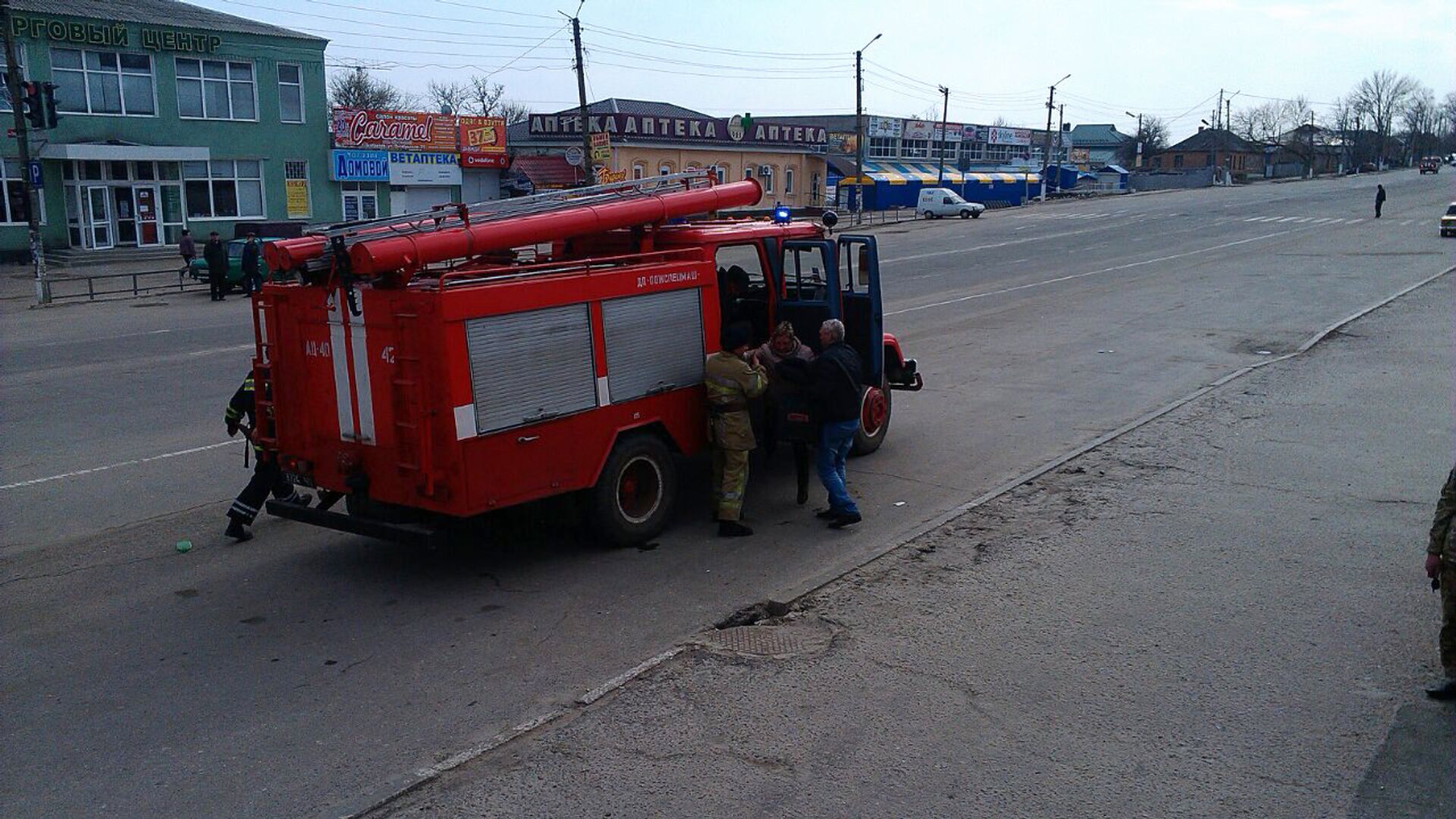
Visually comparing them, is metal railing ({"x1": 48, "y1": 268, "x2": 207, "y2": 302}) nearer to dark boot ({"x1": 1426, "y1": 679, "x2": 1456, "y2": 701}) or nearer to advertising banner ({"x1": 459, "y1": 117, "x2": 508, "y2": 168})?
advertising banner ({"x1": 459, "y1": 117, "x2": 508, "y2": 168})

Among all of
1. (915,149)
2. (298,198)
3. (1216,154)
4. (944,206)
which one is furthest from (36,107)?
(1216,154)

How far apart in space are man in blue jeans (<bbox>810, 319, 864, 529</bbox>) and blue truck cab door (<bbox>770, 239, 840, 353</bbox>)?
3.24 feet

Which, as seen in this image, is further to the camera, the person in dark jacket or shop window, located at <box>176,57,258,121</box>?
shop window, located at <box>176,57,258,121</box>

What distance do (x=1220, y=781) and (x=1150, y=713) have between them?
2.13 ft

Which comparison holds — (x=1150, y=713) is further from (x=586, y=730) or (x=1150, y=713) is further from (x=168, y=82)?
(x=168, y=82)

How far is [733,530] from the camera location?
28.5ft

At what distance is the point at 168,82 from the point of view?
131 feet

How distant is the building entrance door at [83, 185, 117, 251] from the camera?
3853cm

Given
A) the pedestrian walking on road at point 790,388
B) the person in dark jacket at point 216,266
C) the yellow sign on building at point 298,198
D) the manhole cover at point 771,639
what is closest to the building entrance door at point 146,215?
the yellow sign on building at point 298,198

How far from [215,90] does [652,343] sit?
39.0 metres

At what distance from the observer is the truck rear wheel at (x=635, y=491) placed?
8.12m

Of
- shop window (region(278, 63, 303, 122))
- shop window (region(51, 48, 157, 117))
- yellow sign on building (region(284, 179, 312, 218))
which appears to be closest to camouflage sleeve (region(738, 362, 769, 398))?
shop window (region(51, 48, 157, 117))

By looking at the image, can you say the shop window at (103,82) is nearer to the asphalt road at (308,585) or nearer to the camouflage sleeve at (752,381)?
the asphalt road at (308,585)

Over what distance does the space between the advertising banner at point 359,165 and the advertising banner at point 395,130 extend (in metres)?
0.36
